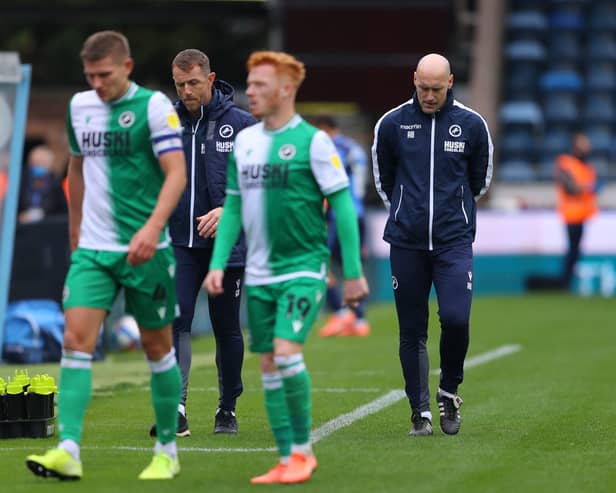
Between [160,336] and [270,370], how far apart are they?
1.84 ft

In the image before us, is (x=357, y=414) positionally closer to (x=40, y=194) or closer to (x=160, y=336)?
(x=160, y=336)

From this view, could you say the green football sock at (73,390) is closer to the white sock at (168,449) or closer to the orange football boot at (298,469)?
the white sock at (168,449)

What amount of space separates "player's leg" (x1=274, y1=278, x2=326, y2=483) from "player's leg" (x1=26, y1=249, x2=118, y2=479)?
0.84 meters

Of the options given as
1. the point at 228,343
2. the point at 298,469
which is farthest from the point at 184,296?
the point at 298,469

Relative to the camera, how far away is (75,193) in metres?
7.57

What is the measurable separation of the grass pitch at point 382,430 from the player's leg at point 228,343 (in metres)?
0.16

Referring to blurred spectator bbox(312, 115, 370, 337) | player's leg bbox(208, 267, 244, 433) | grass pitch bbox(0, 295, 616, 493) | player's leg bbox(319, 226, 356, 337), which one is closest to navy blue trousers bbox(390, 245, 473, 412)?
grass pitch bbox(0, 295, 616, 493)

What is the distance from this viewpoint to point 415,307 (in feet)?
29.7

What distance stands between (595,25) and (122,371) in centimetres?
1999

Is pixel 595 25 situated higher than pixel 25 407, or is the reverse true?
pixel 595 25

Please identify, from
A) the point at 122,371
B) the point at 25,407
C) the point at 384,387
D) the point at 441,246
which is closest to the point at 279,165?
the point at 441,246

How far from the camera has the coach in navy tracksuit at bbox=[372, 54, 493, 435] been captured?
29.1 ft

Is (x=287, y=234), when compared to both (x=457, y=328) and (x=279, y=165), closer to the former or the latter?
(x=279, y=165)

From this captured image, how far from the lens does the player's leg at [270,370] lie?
24.0 feet
